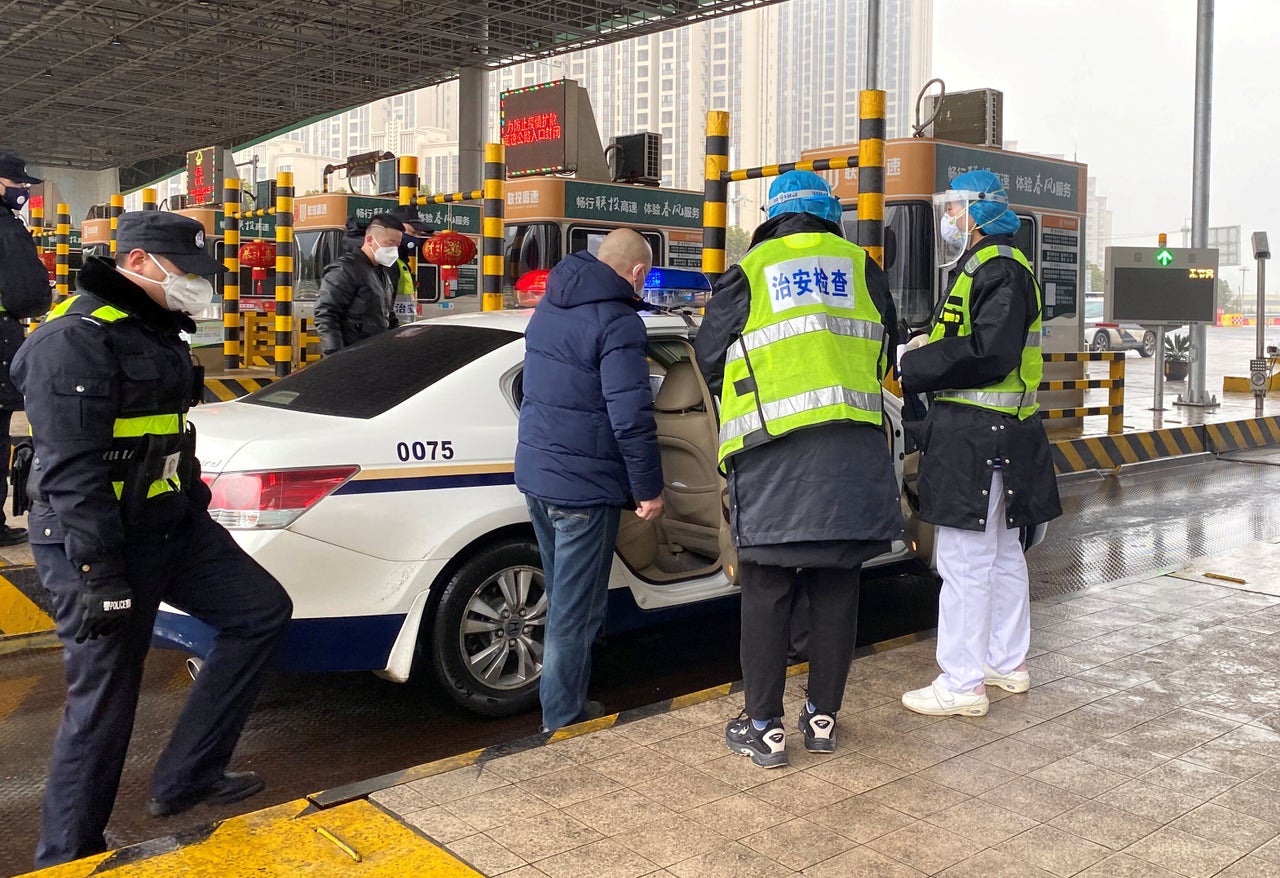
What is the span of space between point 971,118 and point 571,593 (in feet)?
33.0

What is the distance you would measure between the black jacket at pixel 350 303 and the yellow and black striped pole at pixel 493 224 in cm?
127

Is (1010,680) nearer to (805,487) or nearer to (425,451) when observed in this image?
(805,487)

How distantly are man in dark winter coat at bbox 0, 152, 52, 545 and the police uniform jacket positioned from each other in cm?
327

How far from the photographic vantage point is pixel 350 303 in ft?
26.4

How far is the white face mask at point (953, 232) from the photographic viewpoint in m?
4.48

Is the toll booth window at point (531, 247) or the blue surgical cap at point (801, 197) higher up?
the toll booth window at point (531, 247)

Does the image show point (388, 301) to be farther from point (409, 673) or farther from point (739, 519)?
point (739, 519)

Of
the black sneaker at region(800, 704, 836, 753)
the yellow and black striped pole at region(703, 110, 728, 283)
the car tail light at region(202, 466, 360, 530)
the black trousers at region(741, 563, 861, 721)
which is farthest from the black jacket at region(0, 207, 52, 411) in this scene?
the black sneaker at region(800, 704, 836, 753)

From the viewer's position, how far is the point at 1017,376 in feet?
14.3

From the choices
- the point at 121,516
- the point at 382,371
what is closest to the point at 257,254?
the point at 382,371

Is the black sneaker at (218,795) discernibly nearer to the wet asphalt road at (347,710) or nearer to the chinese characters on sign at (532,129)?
the wet asphalt road at (347,710)

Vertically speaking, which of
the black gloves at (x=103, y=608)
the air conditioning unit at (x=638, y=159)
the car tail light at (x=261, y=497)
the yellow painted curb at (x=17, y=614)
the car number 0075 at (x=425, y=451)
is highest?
the air conditioning unit at (x=638, y=159)

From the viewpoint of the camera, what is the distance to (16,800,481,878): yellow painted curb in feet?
9.92

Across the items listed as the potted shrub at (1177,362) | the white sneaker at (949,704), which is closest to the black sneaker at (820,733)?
the white sneaker at (949,704)
